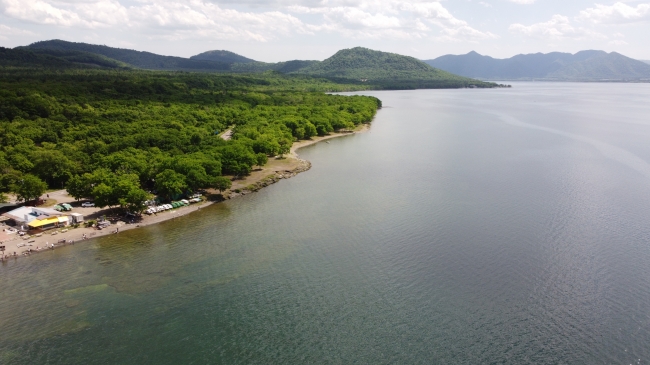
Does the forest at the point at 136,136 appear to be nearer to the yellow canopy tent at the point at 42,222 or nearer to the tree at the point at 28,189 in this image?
the tree at the point at 28,189

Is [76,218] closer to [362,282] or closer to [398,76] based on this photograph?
[362,282]

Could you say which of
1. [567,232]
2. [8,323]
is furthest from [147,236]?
[567,232]


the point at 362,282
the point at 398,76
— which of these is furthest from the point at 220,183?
the point at 398,76

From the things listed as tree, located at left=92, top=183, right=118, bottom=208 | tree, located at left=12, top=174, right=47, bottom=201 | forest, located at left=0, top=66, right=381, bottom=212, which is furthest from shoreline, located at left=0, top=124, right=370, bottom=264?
tree, located at left=12, top=174, right=47, bottom=201

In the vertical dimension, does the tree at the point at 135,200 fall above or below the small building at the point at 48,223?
above

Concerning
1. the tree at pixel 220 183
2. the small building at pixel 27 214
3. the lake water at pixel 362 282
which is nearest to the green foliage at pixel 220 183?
the tree at pixel 220 183

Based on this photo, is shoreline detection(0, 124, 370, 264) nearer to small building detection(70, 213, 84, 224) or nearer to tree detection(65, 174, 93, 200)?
small building detection(70, 213, 84, 224)
